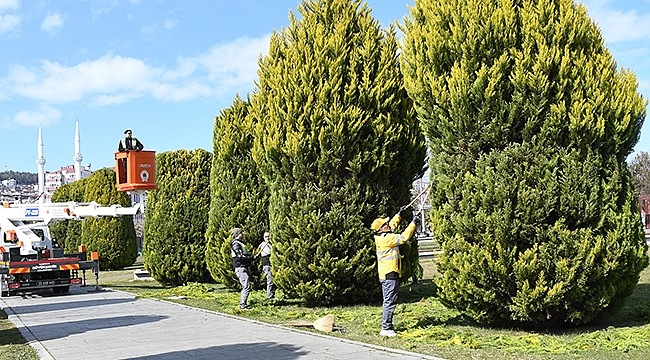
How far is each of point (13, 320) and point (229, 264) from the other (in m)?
5.19

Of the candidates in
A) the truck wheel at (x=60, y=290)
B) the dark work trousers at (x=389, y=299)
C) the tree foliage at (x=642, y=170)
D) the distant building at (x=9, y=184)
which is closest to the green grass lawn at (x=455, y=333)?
the dark work trousers at (x=389, y=299)

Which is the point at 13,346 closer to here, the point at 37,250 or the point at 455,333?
the point at 455,333

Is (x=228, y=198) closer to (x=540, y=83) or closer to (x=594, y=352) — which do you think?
(x=540, y=83)

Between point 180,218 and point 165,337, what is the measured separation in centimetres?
1062

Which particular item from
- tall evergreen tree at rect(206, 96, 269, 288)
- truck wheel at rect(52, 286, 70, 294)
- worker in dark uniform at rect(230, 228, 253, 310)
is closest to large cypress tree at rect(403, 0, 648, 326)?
worker in dark uniform at rect(230, 228, 253, 310)

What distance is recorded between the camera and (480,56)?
9.21 metres

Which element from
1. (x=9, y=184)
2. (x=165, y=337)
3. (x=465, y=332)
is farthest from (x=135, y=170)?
(x=9, y=184)

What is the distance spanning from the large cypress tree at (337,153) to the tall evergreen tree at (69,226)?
2597 cm

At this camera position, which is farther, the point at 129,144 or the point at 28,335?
the point at 28,335

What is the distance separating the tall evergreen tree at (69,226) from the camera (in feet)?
119

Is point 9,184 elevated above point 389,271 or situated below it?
above

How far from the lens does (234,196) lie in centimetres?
1711

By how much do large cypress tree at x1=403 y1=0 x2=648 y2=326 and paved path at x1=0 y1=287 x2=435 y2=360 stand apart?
1.96m

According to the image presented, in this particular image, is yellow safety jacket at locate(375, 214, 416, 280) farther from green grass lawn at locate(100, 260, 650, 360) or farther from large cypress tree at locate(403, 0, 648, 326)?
green grass lawn at locate(100, 260, 650, 360)
